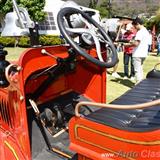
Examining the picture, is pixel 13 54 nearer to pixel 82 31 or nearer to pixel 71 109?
pixel 71 109

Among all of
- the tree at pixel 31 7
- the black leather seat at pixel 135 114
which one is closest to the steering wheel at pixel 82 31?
the black leather seat at pixel 135 114

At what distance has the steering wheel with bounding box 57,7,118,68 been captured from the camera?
2376 mm

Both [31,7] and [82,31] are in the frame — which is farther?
[31,7]

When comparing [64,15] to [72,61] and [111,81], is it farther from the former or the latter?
[111,81]

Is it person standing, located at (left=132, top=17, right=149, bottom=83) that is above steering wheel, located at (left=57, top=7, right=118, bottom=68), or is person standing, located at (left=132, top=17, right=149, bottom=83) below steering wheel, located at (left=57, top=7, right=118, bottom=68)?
below

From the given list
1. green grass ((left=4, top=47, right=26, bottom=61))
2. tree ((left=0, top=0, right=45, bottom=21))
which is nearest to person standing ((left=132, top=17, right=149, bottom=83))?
green grass ((left=4, top=47, right=26, bottom=61))

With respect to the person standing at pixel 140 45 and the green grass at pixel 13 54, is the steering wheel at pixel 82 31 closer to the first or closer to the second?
the person standing at pixel 140 45

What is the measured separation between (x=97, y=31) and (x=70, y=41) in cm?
56

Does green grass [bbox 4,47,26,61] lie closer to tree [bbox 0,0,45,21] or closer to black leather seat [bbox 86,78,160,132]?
tree [bbox 0,0,45,21]

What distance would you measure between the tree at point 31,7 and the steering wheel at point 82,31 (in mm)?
17829

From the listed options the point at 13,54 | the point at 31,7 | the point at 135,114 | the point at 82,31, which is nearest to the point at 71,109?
the point at 135,114

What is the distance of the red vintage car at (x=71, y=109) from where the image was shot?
2006mm

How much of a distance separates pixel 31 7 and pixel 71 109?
61.9 feet

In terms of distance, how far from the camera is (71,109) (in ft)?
11.0
